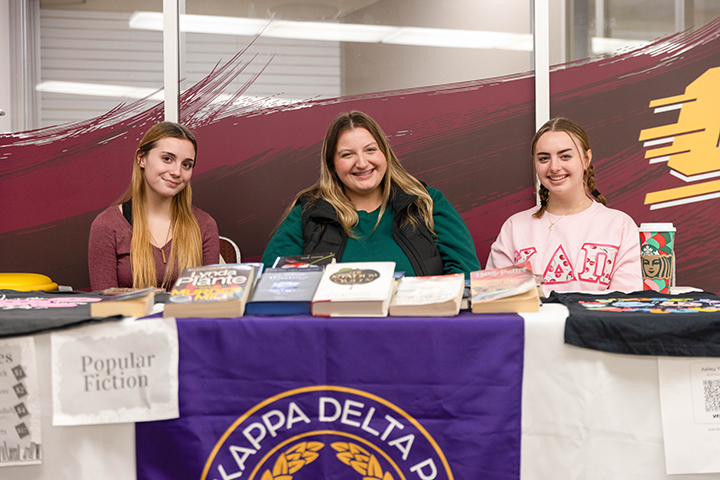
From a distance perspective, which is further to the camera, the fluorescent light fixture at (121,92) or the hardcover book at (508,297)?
the fluorescent light fixture at (121,92)

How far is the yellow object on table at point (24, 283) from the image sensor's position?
2381mm

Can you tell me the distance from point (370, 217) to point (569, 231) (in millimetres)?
742

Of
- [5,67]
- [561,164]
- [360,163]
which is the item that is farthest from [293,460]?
[5,67]

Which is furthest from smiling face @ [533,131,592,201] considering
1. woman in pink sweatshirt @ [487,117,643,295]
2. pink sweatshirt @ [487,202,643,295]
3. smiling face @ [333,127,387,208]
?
smiling face @ [333,127,387,208]

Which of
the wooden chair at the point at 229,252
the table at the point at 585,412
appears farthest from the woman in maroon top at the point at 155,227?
the table at the point at 585,412

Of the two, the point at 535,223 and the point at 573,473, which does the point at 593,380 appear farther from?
the point at 535,223

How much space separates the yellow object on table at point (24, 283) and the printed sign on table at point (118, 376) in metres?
→ 1.30

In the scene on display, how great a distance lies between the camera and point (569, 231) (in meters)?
2.12

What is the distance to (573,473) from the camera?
120cm

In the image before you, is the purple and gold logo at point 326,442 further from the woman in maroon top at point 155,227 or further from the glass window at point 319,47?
the glass window at point 319,47

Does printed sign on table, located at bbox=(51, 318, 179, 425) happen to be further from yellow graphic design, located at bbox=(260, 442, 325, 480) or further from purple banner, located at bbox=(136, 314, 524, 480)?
yellow graphic design, located at bbox=(260, 442, 325, 480)

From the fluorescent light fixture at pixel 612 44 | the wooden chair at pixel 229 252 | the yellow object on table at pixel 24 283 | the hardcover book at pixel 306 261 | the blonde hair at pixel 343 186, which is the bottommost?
the hardcover book at pixel 306 261

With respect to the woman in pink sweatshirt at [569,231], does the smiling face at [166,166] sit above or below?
above

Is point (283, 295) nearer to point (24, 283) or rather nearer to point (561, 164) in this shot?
point (561, 164)
